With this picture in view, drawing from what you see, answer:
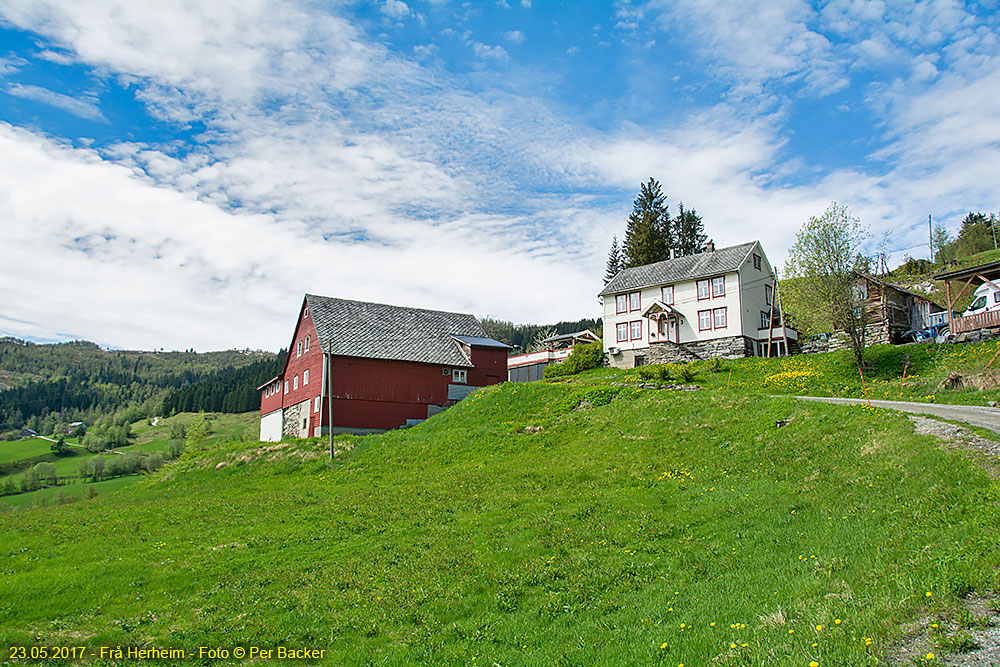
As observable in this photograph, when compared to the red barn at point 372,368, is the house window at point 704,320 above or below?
above

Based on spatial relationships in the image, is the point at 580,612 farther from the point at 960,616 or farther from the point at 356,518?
the point at 356,518

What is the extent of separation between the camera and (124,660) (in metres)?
9.92

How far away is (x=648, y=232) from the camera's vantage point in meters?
81.4

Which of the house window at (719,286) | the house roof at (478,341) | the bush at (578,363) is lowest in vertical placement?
the bush at (578,363)

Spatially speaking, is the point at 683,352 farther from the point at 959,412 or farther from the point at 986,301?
the point at 959,412

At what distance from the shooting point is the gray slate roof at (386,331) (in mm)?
46594

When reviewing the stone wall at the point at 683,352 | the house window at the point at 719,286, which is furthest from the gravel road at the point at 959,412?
the house window at the point at 719,286

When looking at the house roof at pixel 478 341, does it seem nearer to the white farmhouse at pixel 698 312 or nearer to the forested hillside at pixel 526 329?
the white farmhouse at pixel 698 312

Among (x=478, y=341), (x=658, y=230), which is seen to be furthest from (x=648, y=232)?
(x=478, y=341)

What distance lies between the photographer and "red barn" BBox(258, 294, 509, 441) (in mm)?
44688

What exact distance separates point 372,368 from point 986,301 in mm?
39165

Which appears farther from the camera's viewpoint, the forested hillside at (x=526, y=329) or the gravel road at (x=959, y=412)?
the forested hillside at (x=526, y=329)

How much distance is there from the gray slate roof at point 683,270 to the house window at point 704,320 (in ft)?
10.2

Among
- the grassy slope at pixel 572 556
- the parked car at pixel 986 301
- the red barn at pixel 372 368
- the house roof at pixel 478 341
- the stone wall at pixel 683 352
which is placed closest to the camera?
the grassy slope at pixel 572 556
